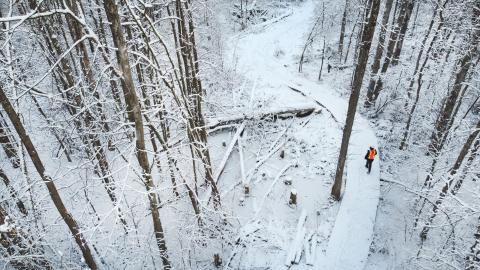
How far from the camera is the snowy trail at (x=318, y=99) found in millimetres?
10992

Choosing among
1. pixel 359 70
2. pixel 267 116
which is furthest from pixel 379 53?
pixel 359 70

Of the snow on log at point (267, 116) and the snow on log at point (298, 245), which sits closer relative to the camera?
the snow on log at point (298, 245)

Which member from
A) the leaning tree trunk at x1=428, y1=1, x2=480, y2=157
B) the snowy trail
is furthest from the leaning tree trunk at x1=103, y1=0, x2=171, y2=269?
the leaning tree trunk at x1=428, y1=1, x2=480, y2=157

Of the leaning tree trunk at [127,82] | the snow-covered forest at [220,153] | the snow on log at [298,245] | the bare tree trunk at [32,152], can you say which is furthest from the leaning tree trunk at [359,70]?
the bare tree trunk at [32,152]

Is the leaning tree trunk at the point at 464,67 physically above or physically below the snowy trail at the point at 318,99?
above

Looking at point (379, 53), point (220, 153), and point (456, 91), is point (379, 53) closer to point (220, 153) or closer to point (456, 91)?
→ point (456, 91)

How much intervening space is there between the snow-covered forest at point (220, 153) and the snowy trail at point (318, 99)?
8 cm

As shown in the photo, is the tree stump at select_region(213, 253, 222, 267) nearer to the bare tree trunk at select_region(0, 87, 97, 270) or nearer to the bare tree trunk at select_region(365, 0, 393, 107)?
the bare tree trunk at select_region(0, 87, 97, 270)

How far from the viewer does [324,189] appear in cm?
1443

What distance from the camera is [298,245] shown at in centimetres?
1147

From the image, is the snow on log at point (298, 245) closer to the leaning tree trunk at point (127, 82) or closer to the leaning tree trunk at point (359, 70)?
the leaning tree trunk at point (359, 70)

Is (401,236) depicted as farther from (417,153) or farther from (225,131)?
(225,131)

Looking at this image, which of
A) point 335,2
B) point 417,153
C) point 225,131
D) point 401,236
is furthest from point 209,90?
point 335,2

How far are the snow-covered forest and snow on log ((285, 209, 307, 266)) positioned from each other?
0.05m
